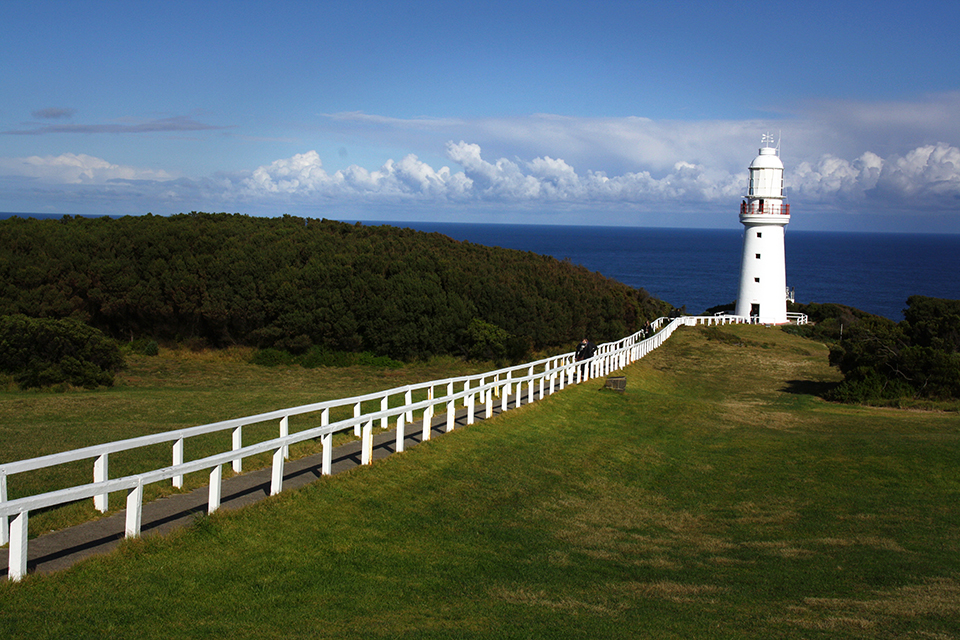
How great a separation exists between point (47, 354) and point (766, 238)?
42.6m

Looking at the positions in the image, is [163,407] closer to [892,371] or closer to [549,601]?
[549,601]

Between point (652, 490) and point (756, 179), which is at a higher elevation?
point (756, 179)

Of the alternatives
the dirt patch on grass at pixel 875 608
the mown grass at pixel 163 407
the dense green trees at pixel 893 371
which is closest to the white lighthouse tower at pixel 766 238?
the dense green trees at pixel 893 371

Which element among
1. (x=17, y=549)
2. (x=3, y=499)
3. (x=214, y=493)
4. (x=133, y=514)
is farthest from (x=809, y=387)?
(x=17, y=549)

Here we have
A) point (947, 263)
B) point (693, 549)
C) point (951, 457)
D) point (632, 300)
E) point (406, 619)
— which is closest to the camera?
point (406, 619)

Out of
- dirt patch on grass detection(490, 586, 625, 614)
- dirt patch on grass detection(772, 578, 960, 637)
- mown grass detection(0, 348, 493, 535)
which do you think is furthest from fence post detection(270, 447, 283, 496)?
dirt patch on grass detection(772, 578, 960, 637)

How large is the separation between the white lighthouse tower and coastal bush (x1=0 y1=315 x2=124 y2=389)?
40.5 m

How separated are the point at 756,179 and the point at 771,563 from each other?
46840 millimetres

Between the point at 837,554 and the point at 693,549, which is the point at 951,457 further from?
the point at 693,549

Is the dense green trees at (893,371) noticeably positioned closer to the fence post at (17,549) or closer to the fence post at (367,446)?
the fence post at (367,446)

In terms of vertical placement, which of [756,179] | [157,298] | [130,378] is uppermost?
[756,179]

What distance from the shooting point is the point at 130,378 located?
88.6 ft

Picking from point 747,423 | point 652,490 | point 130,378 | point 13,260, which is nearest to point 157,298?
point 13,260

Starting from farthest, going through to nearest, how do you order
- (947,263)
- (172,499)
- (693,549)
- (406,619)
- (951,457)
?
(947,263)
(951,457)
(693,549)
(172,499)
(406,619)
